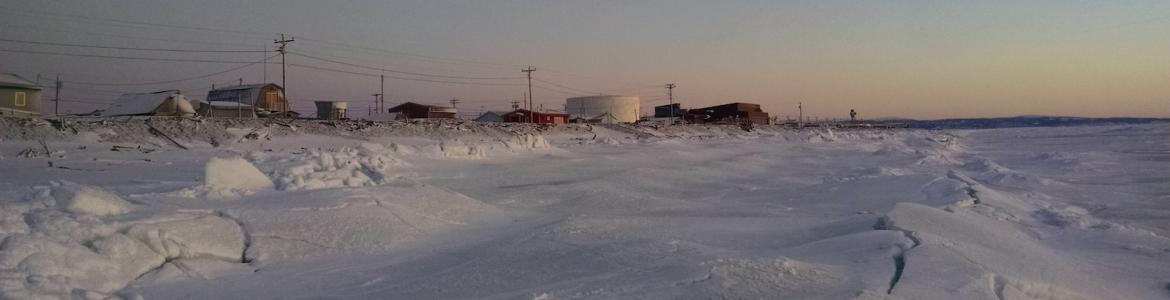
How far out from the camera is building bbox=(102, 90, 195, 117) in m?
27.9

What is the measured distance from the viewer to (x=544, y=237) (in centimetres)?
502

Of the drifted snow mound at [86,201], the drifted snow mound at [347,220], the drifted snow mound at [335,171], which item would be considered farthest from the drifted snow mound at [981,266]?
the drifted snow mound at [335,171]

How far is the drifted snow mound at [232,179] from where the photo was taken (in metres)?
6.31

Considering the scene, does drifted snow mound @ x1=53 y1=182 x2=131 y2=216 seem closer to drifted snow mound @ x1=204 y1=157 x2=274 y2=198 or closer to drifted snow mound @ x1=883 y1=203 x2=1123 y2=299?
drifted snow mound @ x1=204 y1=157 x2=274 y2=198

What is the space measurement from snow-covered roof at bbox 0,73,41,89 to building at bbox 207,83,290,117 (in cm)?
1255

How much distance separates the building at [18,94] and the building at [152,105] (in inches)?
119

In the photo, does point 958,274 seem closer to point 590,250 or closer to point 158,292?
point 590,250

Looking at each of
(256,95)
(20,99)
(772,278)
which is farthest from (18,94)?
(772,278)

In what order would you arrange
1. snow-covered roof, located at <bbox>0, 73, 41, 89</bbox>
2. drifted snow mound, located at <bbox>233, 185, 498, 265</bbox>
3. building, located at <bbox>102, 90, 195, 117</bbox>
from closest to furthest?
drifted snow mound, located at <bbox>233, 185, 498, 265</bbox> → snow-covered roof, located at <bbox>0, 73, 41, 89</bbox> → building, located at <bbox>102, 90, 195, 117</bbox>

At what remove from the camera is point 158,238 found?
4.10m

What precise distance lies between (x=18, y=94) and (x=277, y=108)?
54.8 feet

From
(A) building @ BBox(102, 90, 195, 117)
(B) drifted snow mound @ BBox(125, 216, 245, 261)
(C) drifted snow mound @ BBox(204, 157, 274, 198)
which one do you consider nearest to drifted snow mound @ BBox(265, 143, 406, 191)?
(C) drifted snow mound @ BBox(204, 157, 274, 198)

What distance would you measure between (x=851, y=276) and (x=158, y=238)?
401 cm

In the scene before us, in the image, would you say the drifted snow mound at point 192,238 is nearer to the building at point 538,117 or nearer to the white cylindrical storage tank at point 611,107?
the building at point 538,117
